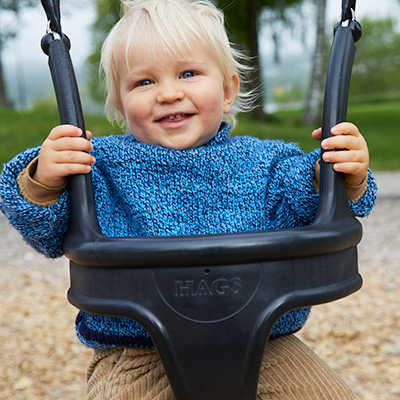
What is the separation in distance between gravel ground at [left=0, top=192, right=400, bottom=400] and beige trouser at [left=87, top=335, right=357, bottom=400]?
1039mm

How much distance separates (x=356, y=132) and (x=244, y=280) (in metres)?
0.35

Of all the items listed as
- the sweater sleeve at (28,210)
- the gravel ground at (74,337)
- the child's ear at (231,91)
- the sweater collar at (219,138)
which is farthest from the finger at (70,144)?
the gravel ground at (74,337)

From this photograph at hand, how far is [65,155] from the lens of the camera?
969 millimetres

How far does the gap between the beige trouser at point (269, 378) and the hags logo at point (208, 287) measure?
40 cm

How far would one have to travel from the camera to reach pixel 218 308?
0.80m

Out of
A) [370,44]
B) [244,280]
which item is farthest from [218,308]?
[370,44]

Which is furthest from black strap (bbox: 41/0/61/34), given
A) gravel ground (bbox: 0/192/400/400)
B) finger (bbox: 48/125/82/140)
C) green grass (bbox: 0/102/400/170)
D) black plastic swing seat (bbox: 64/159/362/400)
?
green grass (bbox: 0/102/400/170)

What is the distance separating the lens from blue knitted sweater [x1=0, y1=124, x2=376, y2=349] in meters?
1.15

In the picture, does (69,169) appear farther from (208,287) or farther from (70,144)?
(208,287)

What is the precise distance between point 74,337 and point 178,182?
5.35 feet

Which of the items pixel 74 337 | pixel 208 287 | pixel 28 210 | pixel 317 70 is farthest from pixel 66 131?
pixel 317 70

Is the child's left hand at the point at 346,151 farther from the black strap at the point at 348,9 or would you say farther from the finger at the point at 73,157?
the finger at the point at 73,157

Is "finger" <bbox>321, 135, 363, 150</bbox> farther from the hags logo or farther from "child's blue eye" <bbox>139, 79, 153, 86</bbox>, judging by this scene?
"child's blue eye" <bbox>139, 79, 153, 86</bbox>

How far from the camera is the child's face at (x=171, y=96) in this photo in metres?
1.15
